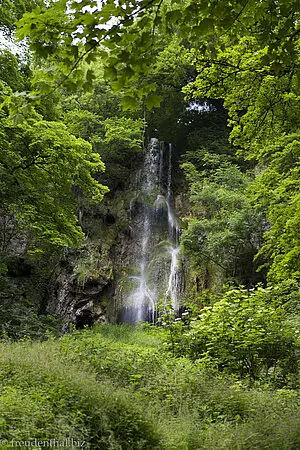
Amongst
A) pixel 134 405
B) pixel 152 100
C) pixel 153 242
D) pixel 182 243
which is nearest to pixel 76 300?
pixel 153 242

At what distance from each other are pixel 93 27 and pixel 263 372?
18.9 feet

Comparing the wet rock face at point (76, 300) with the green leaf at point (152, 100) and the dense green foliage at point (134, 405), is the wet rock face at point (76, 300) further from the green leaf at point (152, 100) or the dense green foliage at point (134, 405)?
the green leaf at point (152, 100)

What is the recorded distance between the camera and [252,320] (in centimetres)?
657

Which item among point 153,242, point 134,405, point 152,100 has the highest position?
point 153,242

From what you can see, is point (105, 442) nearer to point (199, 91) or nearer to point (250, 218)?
point (199, 91)

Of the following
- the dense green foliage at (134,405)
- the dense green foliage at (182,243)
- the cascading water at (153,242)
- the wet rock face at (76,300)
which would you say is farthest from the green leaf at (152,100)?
the wet rock face at (76,300)

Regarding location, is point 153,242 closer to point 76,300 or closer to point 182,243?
point 182,243

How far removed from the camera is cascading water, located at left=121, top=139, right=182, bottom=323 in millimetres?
14211

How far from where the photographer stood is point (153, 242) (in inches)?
647

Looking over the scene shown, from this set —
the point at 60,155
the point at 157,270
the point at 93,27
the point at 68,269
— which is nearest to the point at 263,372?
the point at 93,27

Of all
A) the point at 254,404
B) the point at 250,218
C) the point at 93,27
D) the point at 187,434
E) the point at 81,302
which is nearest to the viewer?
the point at 93,27

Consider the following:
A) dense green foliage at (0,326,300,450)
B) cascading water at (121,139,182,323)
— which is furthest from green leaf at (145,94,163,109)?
cascading water at (121,139,182,323)

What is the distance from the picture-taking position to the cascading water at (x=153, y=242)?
14.2 meters

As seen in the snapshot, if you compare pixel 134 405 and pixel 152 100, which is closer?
pixel 152 100
